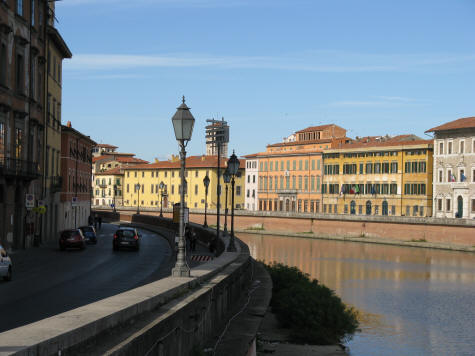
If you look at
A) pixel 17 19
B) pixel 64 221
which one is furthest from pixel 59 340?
pixel 64 221

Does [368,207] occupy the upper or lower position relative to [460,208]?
lower

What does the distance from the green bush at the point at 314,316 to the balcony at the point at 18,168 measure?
16.0 meters

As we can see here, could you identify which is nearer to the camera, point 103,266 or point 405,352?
point 405,352

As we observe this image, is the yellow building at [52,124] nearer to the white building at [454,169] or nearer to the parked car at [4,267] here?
the parked car at [4,267]

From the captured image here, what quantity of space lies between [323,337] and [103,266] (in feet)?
36.1

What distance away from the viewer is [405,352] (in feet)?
96.6

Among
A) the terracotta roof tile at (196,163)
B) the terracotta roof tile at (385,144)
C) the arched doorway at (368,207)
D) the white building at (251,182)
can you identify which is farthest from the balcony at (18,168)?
the terracotta roof tile at (196,163)

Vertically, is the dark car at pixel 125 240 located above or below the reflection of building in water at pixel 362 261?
above

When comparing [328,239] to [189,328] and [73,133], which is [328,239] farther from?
[189,328]

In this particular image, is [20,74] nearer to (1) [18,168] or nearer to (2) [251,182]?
(1) [18,168]

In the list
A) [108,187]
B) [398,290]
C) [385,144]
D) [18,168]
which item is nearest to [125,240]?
[18,168]

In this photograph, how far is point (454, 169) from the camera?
313ft

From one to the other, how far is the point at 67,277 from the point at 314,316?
9.21 meters

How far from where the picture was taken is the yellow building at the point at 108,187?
556 ft
